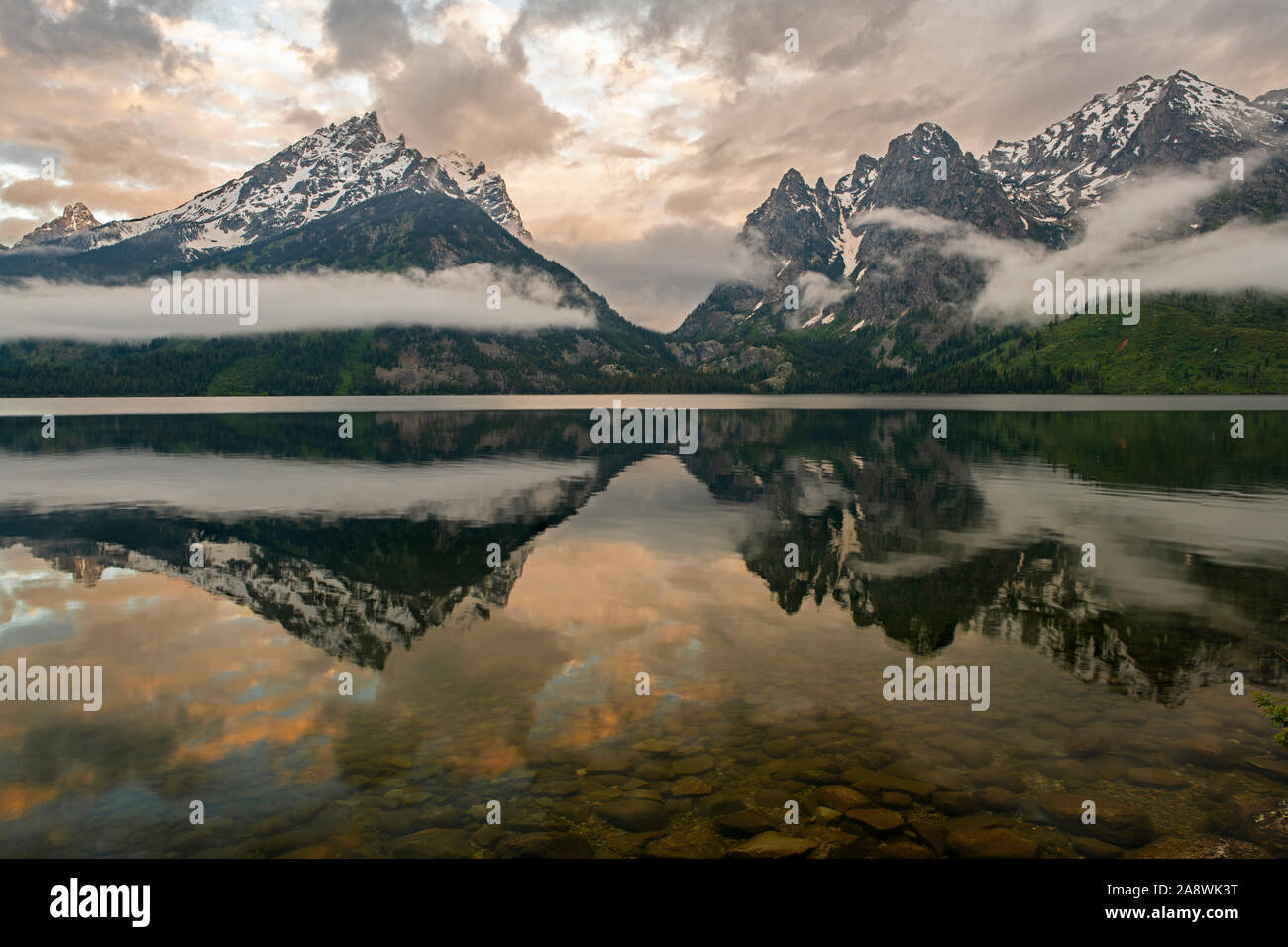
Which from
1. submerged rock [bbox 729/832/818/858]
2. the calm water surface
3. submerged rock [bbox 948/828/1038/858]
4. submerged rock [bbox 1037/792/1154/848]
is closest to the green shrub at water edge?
the calm water surface

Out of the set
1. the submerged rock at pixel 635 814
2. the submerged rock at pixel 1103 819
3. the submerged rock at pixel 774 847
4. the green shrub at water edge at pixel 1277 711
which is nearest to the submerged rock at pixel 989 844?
the submerged rock at pixel 1103 819

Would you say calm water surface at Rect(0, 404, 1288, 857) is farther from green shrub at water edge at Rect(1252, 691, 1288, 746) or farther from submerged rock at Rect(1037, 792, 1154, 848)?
green shrub at water edge at Rect(1252, 691, 1288, 746)

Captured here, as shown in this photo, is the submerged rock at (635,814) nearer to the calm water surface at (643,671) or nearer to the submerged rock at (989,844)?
the calm water surface at (643,671)

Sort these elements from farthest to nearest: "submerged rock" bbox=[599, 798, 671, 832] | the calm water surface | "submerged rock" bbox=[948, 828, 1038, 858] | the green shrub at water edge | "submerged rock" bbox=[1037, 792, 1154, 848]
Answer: the green shrub at water edge < the calm water surface < "submerged rock" bbox=[599, 798, 671, 832] < "submerged rock" bbox=[1037, 792, 1154, 848] < "submerged rock" bbox=[948, 828, 1038, 858]

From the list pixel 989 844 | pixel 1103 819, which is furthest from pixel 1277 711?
pixel 989 844

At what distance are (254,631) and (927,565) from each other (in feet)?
113

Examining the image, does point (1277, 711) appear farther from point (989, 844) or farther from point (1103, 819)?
point (989, 844)

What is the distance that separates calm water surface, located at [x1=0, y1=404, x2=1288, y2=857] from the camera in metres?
16.4

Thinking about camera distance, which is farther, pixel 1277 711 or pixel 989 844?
pixel 1277 711

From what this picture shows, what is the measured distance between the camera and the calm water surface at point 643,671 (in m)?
16.4

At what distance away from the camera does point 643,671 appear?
26438 millimetres
